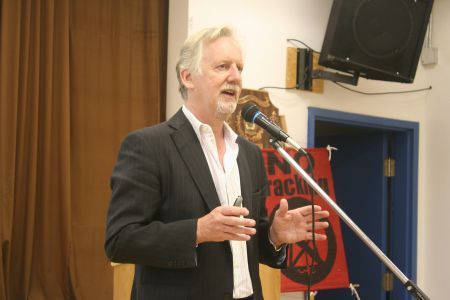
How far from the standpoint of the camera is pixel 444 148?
12.9ft

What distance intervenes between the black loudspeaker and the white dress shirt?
181 cm

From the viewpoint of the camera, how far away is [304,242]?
316cm

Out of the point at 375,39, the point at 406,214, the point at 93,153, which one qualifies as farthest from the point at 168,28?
the point at 406,214

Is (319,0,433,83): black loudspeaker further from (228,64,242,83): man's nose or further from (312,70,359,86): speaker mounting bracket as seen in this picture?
(228,64,242,83): man's nose

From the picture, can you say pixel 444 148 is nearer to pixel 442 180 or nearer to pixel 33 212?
pixel 442 180

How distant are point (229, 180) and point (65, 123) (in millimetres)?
1720

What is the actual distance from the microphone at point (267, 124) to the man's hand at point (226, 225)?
1.15ft

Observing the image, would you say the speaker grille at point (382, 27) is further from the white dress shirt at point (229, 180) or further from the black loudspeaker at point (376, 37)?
the white dress shirt at point (229, 180)

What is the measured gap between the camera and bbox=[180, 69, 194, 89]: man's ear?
1660 millimetres

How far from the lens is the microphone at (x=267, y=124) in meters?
1.54

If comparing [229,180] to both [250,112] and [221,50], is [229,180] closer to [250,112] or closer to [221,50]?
[250,112]

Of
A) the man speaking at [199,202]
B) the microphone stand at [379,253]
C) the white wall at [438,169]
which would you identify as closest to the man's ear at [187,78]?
the man speaking at [199,202]

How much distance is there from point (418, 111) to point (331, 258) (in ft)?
4.86

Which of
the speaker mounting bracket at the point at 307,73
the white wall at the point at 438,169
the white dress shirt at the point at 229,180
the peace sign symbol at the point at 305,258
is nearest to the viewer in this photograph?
the white dress shirt at the point at 229,180
